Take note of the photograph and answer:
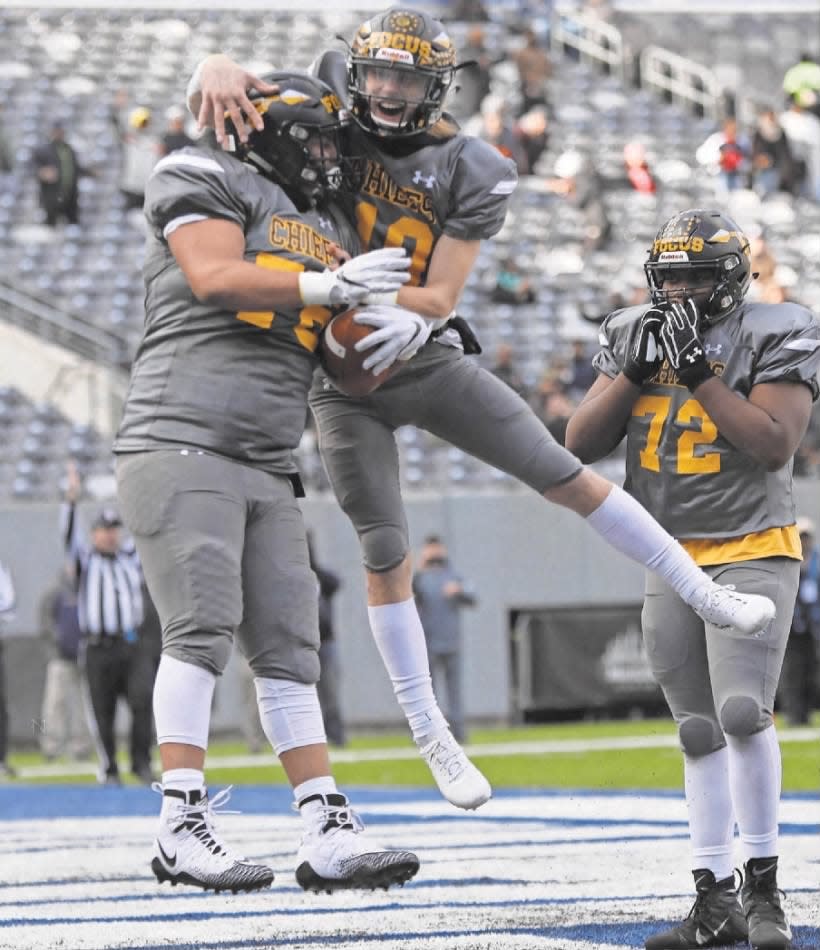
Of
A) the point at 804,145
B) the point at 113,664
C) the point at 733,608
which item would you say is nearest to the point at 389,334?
the point at 733,608

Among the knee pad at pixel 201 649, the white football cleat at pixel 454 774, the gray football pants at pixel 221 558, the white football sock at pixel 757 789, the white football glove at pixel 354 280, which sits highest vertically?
the white football glove at pixel 354 280

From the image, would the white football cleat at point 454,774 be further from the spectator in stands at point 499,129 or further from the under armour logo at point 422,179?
the spectator in stands at point 499,129

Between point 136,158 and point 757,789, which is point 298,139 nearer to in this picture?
point 757,789

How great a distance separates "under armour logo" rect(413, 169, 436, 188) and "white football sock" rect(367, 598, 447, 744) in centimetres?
107

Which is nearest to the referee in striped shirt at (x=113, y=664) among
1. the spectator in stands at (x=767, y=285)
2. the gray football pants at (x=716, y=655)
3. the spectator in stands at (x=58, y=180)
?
the gray football pants at (x=716, y=655)

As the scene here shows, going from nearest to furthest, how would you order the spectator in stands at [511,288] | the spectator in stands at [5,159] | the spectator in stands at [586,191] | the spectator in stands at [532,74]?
the spectator in stands at [511,288] → the spectator in stands at [586,191] → the spectator in stands at [5,159] → the spectator in stands at [532,74]

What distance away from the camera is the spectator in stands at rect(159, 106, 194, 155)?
14164mm

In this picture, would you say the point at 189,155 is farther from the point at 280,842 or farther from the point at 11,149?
the point at 11,149

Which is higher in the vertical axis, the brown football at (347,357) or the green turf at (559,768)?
the brown football at (347,357)

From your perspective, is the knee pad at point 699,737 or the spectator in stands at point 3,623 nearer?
the knee pad at point 699,737

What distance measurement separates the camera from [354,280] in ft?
14.1

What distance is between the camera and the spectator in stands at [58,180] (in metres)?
18.3

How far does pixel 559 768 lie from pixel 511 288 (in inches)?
299

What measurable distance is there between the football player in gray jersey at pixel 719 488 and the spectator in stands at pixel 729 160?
15.5 m
